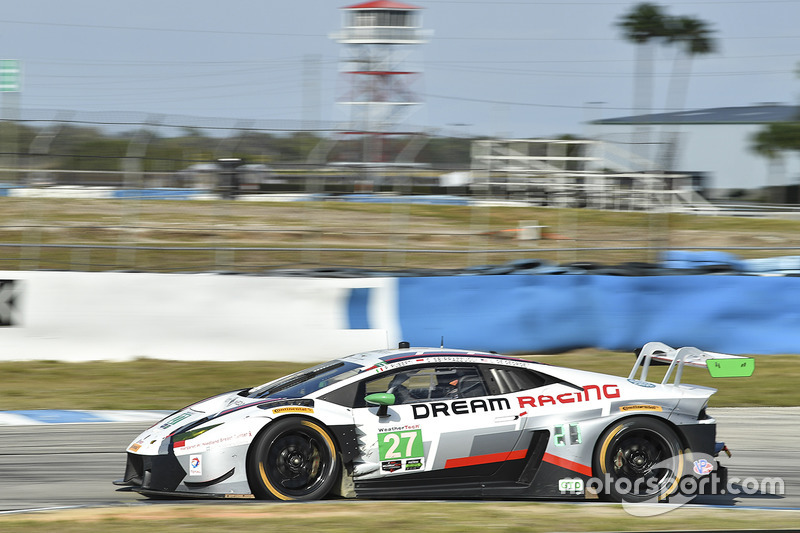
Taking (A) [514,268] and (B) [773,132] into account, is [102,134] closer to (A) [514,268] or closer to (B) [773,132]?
(A) [514,268]

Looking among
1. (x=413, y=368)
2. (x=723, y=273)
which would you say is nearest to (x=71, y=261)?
(x=413, y=368)

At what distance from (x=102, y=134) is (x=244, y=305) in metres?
4.39

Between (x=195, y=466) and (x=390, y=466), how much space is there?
1246mm

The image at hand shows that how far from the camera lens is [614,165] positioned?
1767cm

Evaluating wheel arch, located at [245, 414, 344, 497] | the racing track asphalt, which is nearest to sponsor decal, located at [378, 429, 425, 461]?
wheel arch, located at [245, 414, 344, 497]

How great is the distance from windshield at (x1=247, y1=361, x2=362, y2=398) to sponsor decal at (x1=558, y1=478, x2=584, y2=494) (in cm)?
158

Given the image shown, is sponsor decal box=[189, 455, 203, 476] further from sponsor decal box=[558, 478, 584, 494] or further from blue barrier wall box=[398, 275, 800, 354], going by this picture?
blue barrier wall box=[398, 275, 800, 354]

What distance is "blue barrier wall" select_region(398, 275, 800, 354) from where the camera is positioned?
12922 mm

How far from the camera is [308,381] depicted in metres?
6.31

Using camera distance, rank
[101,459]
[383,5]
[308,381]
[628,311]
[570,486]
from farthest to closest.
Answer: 1. [383,5]
2. [628,311]
3. [101,459]
4. [308,381]
5. [570,486]

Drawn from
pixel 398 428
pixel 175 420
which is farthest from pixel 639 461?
pixel 175 420

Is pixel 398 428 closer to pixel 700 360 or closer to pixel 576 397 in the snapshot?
pixel 576 397

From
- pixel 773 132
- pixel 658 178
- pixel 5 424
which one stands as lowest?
pixel 5 424

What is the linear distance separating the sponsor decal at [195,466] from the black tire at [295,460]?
0.30 m
